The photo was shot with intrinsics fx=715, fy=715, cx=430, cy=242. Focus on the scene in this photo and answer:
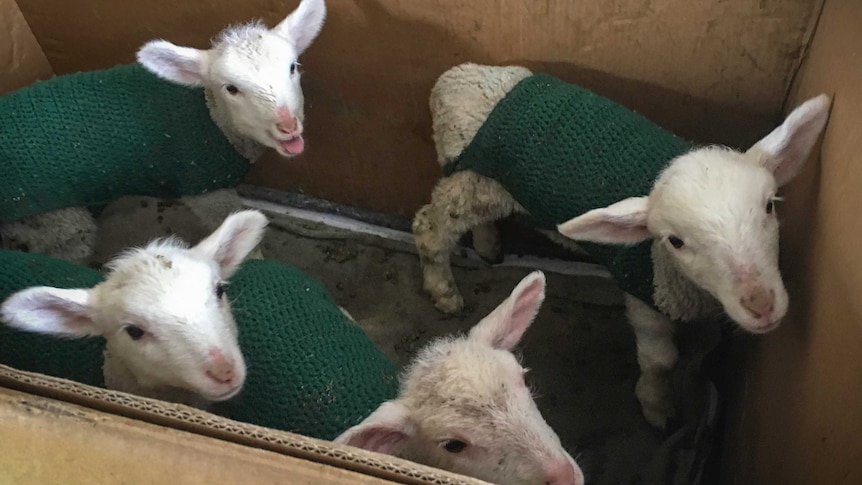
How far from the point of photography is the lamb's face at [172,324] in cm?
146

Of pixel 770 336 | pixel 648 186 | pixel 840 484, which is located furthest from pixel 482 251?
pixel 840 484

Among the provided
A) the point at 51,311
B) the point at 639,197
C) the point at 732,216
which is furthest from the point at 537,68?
the point at 51,311

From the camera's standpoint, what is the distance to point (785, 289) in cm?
142

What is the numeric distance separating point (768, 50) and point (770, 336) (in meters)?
0.66

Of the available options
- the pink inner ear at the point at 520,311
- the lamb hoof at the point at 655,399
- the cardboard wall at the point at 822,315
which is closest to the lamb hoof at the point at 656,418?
the lamb hoof at the point at 655,399

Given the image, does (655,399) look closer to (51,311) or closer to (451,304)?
(451,304)

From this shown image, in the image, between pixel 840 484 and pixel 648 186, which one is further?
pixel 648 186

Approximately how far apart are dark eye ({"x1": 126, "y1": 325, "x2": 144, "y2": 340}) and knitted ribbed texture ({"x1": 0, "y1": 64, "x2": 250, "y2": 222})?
0.77 meters

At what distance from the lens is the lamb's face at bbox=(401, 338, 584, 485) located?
1.23 meters

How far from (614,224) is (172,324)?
0.96m

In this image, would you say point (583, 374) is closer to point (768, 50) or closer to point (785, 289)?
point (785, 289)

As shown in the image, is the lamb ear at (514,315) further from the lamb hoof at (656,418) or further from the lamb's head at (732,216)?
the lamb hoof at (656,418)

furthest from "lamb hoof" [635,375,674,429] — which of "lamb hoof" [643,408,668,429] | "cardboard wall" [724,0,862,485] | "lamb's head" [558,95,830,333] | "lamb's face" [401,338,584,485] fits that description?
"lamb's face" [401,338,584,485]

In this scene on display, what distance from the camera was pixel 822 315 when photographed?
126 cm
